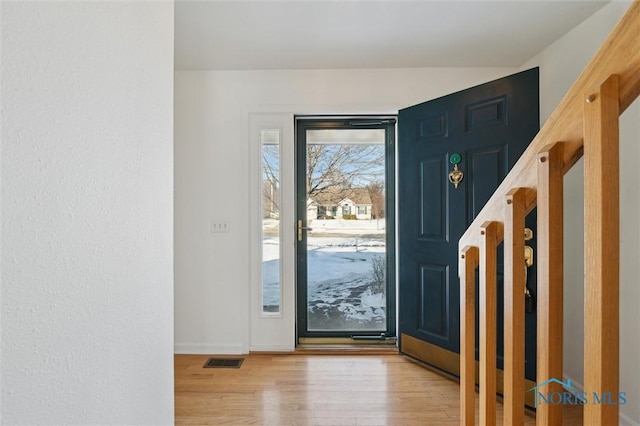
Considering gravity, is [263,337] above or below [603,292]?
below

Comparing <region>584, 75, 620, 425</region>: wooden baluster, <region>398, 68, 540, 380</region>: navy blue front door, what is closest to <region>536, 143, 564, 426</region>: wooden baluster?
<region>584, 75, 620, 425</region>: wooden baluster

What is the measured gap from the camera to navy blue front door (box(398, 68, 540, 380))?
2035 millimetres

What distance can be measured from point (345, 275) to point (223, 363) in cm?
124

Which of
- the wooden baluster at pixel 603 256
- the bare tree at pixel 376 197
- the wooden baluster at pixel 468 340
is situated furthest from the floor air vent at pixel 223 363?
the wooden baluster at pixel 603 256

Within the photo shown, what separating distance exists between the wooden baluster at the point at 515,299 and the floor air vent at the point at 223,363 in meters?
2.15

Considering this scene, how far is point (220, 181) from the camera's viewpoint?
2814 mm

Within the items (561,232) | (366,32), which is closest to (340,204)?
(366,32)

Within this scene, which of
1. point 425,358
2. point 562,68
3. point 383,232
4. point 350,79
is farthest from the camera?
point 383,232

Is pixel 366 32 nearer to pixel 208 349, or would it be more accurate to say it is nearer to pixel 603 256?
pixel 603 256

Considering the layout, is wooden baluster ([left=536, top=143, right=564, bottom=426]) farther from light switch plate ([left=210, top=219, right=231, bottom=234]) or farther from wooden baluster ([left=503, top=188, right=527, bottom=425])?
light switch plate ([left=210, top=219, right=231, bottom=234])

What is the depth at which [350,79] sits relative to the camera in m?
2.79
